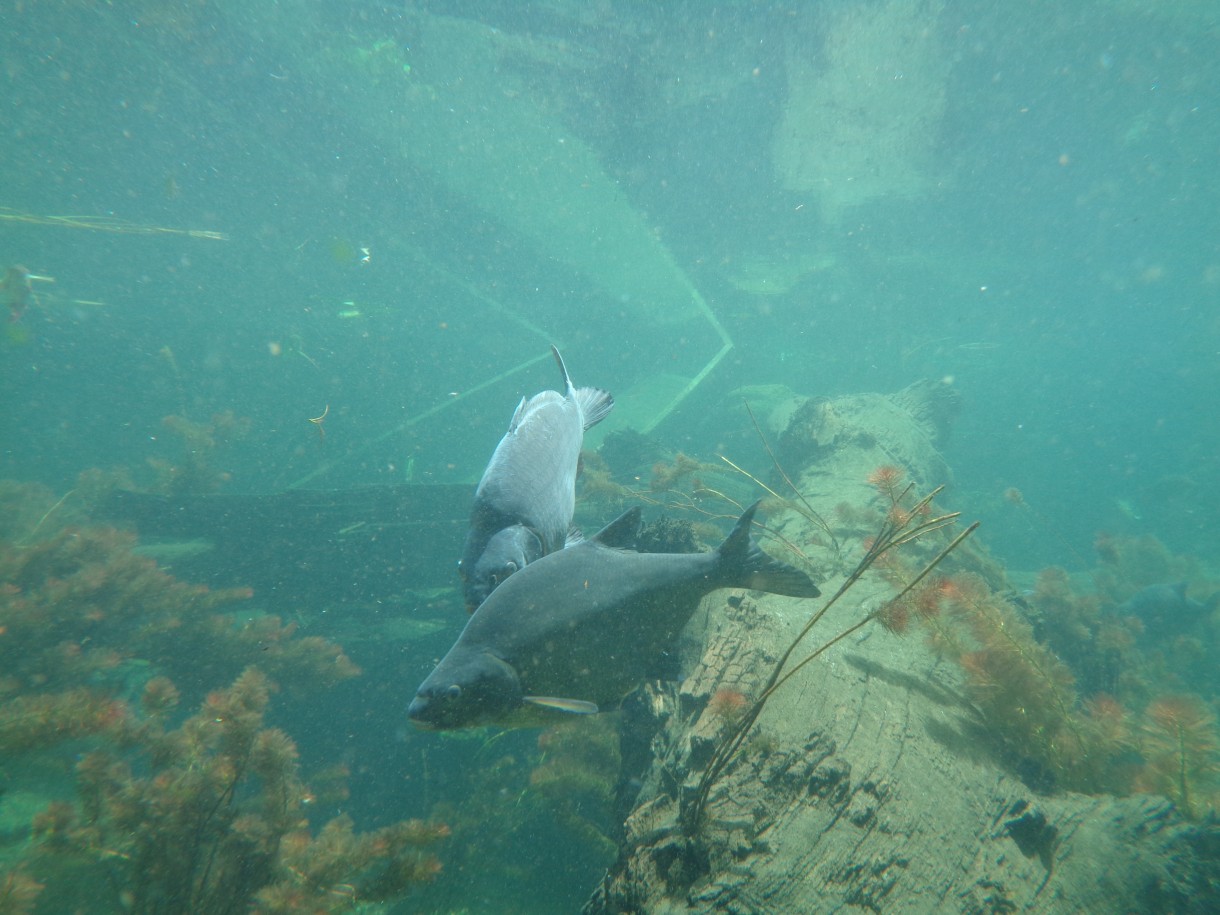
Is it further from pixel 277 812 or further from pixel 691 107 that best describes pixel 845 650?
pixel 691 107

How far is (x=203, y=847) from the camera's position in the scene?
3.65 meters

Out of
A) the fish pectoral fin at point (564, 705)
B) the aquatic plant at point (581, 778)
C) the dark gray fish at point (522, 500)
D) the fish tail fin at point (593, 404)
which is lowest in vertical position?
the aquatic plant at point (581, 778)

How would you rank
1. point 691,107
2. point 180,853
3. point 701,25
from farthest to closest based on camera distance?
point 691,107
point 701,25
point 180,853

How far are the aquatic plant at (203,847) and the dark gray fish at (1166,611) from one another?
1537 centimetres

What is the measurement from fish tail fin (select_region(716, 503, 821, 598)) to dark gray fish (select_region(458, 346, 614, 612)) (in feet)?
3.25

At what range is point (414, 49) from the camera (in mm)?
14758

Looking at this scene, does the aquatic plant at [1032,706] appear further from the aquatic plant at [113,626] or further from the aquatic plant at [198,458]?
the aquatic plant at [198,458]

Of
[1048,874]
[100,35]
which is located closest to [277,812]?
[1048,874]

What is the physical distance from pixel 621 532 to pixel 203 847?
4.27 m

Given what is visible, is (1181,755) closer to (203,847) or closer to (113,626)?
(203,847)

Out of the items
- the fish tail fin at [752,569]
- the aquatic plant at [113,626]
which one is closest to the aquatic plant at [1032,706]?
the fish tail fin at [752,569]

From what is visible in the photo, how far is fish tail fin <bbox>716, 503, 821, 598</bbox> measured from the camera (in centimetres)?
244

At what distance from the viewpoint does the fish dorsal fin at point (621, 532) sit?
8.55 ft

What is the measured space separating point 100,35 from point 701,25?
1721cm
